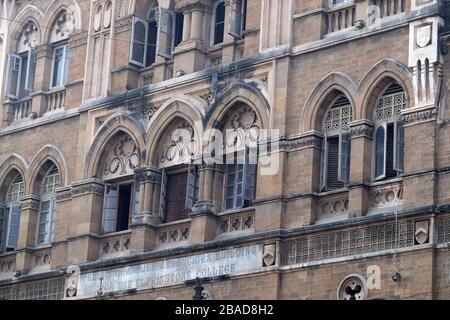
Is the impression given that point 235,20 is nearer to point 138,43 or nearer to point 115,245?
point 138,43

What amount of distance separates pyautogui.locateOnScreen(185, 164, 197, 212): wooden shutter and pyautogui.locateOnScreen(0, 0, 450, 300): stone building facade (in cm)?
3

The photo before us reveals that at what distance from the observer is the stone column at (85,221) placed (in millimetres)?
33062

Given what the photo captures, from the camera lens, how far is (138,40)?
112ft

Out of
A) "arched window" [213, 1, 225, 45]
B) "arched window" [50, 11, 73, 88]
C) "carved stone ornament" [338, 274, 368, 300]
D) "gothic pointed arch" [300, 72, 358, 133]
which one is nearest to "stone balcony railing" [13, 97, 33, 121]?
"arched window" [50, 11, 73, 88]

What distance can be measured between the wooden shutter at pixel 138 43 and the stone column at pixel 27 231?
4.26 meters

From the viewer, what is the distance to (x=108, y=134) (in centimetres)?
3362

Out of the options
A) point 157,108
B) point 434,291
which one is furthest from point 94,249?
point 434,291

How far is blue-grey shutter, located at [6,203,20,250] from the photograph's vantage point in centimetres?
3538

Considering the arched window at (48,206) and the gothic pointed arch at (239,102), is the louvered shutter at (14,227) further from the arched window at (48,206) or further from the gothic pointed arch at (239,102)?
the gothic pointed arch at (239,102)

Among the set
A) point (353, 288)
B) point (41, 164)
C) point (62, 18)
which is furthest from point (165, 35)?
point (353, 288)

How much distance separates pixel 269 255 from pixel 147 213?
160 inches

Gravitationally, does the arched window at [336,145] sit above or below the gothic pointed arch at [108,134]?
below

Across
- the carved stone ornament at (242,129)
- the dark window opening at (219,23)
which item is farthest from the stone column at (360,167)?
the dark window opening at (219,23)

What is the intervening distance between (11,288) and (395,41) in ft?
38.7
